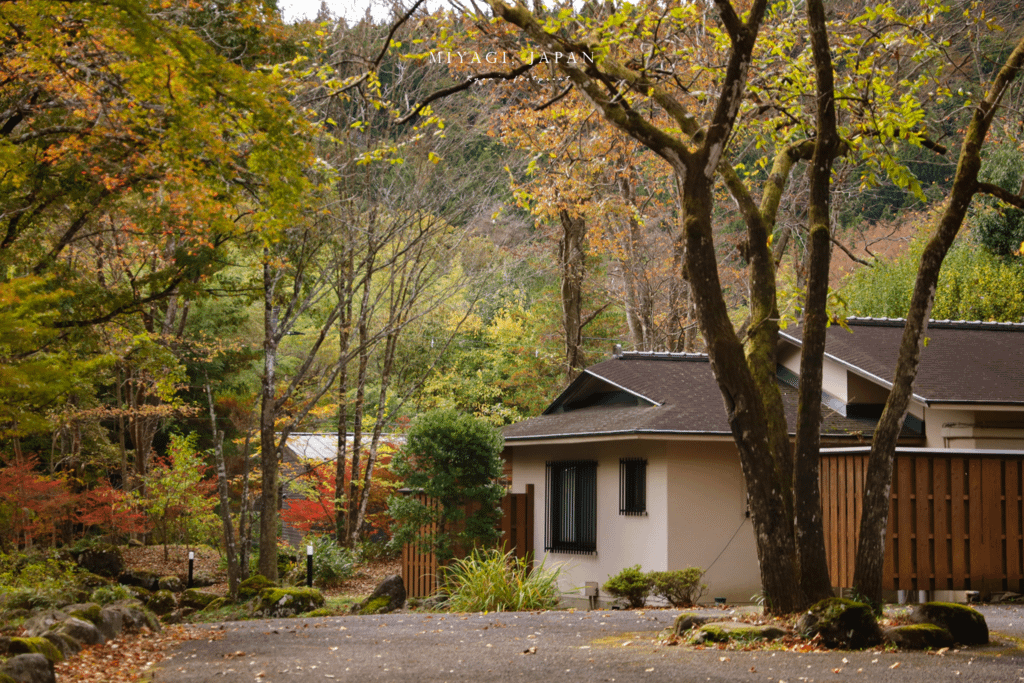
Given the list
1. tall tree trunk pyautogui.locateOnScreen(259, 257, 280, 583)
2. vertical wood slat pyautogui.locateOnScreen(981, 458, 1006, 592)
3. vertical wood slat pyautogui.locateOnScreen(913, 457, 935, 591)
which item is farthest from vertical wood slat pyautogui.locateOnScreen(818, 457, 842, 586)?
tall tree trunk pyautogui.locateOnScreen(259, 257, 280, 583)

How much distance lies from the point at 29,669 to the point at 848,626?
238 inches

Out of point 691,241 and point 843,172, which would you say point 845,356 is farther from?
point 843,172

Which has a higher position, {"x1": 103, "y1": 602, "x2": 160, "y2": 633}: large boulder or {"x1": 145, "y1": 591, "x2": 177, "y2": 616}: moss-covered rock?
{"x1": 103, "y1": 602, "x2": 160, "y2": 633}: large boulder

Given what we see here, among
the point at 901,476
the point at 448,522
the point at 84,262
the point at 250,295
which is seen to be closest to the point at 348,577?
the point at 448,522

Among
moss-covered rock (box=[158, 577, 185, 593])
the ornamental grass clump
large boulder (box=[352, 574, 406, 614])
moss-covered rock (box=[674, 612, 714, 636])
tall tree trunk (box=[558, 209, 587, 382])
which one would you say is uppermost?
tall tree trunk (box=[558, 209, 587, 382])

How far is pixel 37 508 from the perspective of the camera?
18297 mm

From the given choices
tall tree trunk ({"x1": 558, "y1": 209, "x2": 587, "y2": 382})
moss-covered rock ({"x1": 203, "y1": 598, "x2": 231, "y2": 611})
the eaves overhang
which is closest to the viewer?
the eaves overhang

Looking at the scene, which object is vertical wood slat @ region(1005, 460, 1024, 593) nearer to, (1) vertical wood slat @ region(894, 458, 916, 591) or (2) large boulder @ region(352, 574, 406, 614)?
(1) vertical wood slat @ region(894, 458, 916, 591)

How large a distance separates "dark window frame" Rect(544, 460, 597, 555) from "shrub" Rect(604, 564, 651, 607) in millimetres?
2505

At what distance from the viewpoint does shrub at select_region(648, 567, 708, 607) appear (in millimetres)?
12773

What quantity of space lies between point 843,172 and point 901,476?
1351 centimetres

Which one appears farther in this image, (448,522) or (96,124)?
(448,522)

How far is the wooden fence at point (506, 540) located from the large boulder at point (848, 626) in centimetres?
912

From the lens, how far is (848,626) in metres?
7.42
